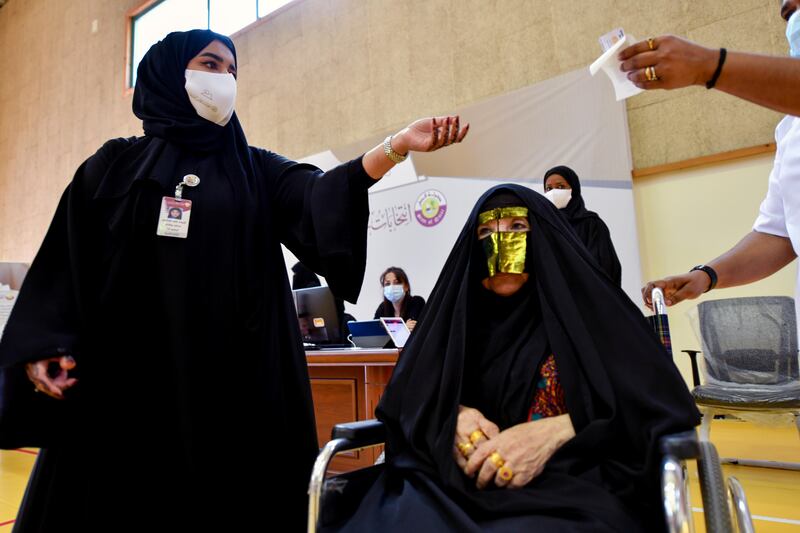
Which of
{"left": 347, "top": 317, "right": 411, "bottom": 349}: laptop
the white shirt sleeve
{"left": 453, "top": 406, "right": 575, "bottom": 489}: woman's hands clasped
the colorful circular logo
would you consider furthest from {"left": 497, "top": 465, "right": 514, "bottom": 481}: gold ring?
the colorful circular logo

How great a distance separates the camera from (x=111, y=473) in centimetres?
117

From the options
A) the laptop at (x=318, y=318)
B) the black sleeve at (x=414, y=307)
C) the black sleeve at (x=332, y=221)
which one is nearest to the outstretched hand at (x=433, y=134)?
the black sleeve at (x=332, y=221)

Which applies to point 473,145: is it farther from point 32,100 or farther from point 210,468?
point 32,100

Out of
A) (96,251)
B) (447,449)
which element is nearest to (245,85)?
(96,251)

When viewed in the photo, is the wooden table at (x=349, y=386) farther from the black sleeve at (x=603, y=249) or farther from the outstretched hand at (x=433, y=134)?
the outstretched hand at (x=433, y=134)

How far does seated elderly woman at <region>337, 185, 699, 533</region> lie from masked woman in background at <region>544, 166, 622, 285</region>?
71.6 inches

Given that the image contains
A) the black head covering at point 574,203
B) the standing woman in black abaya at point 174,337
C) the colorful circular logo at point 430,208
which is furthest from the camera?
the colorful circular logo at point 430,208

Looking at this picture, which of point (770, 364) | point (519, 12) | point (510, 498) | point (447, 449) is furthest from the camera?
point (519, 12)

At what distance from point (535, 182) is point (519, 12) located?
5.51 ft

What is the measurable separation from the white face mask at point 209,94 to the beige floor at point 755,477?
207 centimetres

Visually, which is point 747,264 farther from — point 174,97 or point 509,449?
point 174,97

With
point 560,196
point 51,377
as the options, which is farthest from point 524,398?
point 560,196

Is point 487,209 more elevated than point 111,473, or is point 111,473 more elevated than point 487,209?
point 487,209

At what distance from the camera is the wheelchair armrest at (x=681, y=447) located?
0.90 m
